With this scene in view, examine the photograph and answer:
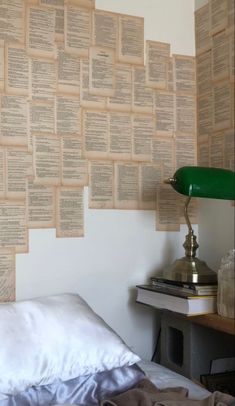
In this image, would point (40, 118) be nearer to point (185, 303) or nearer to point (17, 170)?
point (17, 170)

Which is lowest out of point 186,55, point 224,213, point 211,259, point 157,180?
point 211,259

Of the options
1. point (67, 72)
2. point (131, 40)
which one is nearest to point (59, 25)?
point (67, 72)

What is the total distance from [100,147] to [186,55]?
461 millimetres

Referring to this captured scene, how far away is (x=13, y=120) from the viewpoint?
148 cm

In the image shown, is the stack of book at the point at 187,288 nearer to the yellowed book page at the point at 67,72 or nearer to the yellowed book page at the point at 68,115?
the yellowed book page at the point at 68,115

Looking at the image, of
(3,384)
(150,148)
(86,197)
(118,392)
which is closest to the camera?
(3,384)

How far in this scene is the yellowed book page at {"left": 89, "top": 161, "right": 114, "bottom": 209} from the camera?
1.58 m

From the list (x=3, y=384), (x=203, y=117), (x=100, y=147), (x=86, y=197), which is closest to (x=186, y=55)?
(x=203, y=117)

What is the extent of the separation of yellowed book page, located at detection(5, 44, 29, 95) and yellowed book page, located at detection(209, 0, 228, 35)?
0.61 metres

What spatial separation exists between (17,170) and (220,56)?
2.38ft

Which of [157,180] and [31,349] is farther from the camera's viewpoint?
[157,180]

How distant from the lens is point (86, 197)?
157 centimetres

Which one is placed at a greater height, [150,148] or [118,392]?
[150,148]

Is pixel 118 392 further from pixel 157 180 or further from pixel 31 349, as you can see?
pixel 157 180
